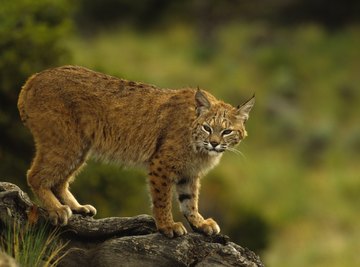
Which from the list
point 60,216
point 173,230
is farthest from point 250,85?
point 60,216

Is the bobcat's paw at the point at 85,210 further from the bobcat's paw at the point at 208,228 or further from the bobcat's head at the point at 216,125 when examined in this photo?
the bobcat's head at the point at 216,125

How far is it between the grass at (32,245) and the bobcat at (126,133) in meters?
0.41

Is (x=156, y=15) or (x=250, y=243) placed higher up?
(x=156, y=15)

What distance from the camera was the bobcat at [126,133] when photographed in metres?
14.6

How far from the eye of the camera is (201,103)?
1473 cm

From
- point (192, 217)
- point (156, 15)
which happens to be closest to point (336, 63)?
point (156, 15)

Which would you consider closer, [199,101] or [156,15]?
[199,101]

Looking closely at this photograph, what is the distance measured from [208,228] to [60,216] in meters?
1.92

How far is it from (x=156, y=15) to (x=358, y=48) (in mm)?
10501

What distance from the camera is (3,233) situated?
1359cm

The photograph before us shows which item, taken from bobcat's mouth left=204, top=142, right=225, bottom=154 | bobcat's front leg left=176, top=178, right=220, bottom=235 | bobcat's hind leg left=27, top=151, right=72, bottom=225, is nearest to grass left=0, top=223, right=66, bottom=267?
bobcat's hind leg left=27, top=151, right=72, bottom=225

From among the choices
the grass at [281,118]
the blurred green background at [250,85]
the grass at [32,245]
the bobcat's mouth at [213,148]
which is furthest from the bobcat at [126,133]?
the grass at [281,118]

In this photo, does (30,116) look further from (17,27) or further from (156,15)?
(156,15)

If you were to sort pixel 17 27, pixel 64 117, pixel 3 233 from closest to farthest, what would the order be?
1. pixel 3 233
2. pixel 64 117
3. pixel 17 27
